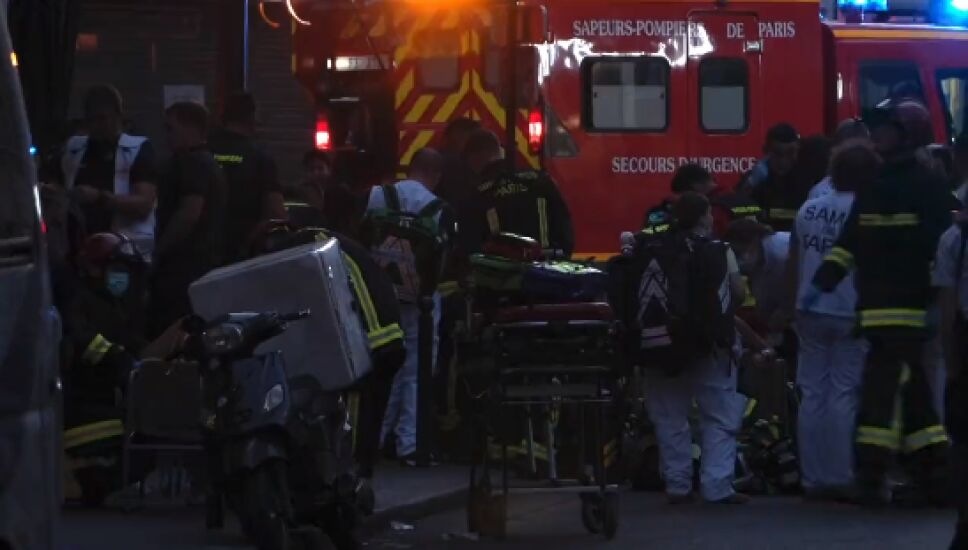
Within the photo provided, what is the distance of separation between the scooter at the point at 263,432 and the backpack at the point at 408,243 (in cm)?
402

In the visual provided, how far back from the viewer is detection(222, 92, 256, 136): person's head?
1300 cm

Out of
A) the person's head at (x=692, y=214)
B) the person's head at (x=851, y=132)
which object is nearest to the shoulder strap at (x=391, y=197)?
the person's head at (x=692, y=214)

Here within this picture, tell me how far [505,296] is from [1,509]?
20.7ft

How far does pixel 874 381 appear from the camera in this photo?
41.6 feet

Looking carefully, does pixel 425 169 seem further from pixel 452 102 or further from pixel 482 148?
pixel 452 102

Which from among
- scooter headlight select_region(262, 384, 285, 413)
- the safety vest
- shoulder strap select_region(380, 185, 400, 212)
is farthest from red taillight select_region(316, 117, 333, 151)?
scooter headlight select_region(262, 384, 285, 413)

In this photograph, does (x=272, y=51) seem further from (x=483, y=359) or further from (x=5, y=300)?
(x=5, y=300)

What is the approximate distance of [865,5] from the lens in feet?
70.2

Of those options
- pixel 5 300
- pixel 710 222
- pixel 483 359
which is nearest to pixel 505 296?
pixel 483 359

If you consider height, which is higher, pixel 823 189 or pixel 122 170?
pixel 122 170

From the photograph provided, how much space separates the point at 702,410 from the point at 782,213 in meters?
3.19

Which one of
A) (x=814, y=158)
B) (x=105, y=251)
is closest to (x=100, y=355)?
(x=105, y=251)

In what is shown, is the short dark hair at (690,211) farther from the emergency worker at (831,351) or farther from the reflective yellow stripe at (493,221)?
the reflective yellow stripe at (493,221)

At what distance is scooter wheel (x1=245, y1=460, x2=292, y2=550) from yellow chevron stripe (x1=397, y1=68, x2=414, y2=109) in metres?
9.43
